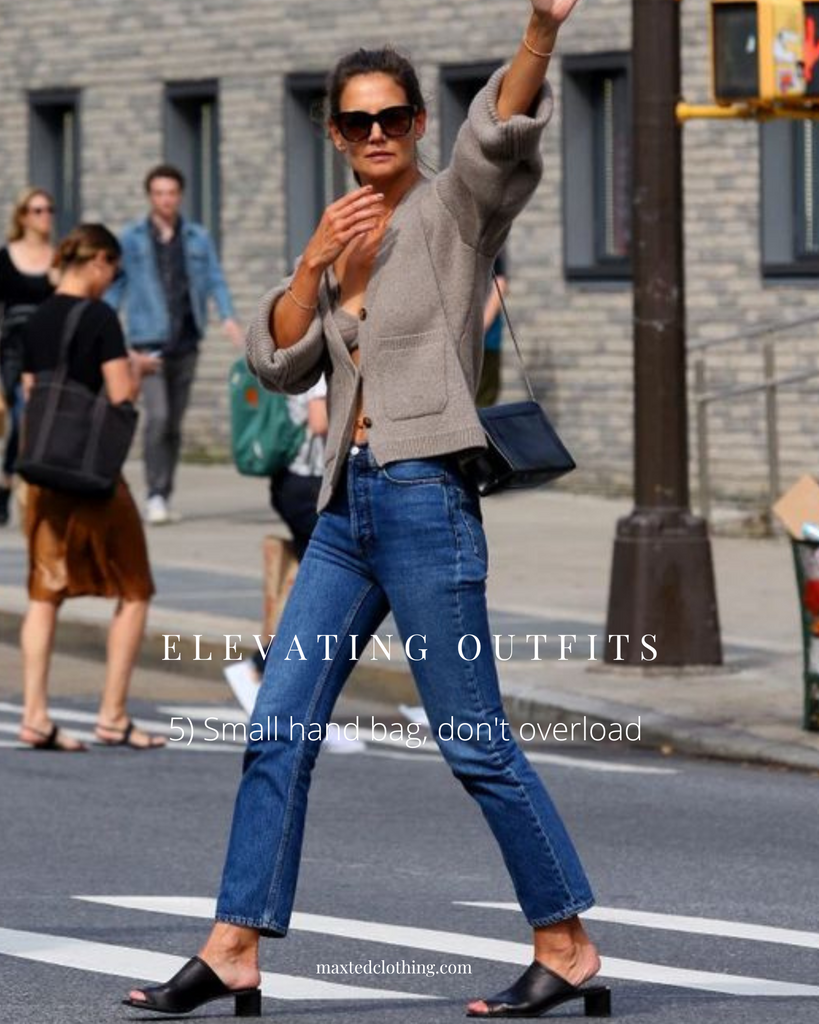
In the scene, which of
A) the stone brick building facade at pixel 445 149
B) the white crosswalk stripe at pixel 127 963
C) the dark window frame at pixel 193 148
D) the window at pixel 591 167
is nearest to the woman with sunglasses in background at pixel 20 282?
the stone brick building facade at pixel 445 149

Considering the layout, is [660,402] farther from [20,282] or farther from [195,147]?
[195,147]

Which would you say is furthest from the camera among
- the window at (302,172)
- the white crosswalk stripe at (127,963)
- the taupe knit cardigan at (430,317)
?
the window at (302,172)

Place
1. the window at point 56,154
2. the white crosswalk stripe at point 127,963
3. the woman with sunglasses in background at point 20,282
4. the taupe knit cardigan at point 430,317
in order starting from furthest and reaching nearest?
the window at point 56,154 → the woman with sunglasses in background at point 20,282 → the white crosswalk stripe at point 127,963 → the taupe knit cardigan at point 430,317

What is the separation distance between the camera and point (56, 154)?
28.6 meters

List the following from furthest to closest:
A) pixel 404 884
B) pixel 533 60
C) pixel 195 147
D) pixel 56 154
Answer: pixel 56 154 < pixel 195 147 < pixel 404 884 < pixel 533 60

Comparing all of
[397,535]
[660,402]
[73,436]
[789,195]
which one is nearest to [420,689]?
[397,535]

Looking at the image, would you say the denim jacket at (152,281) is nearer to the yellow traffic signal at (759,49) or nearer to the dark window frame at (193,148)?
the dark window frame at (193,148)

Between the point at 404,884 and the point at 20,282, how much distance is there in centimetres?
1078

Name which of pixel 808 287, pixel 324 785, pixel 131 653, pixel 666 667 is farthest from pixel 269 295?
pixel 808 287

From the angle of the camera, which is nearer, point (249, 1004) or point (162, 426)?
point (249, 1004)

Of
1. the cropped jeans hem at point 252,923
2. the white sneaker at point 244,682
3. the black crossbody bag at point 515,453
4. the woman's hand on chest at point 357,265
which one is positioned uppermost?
the woman's hand on chest at point 357,265

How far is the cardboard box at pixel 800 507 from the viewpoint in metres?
12.1

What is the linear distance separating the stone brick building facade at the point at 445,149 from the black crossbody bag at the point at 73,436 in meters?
9.32

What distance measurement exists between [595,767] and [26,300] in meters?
8.43
